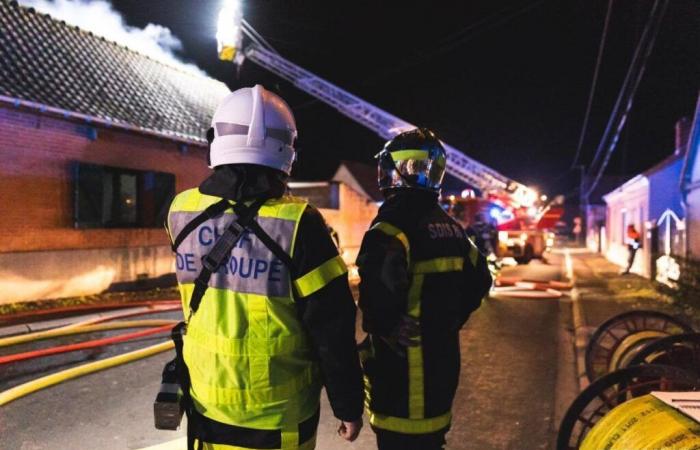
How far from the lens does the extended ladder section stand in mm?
21375

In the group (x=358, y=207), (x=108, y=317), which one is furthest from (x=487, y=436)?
(x=358, y=207)

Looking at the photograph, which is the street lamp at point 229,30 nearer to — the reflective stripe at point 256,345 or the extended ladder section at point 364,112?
the extended ladder section at point 364,112

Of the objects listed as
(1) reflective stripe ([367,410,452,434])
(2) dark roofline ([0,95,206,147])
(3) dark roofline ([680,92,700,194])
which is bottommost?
(1) reflective stripe ([367,410,452,434])

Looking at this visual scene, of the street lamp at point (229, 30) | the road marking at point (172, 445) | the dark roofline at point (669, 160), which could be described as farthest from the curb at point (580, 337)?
the street lamp at point (229, 30)

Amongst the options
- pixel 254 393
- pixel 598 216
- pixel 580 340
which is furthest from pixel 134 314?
pixel 598 216

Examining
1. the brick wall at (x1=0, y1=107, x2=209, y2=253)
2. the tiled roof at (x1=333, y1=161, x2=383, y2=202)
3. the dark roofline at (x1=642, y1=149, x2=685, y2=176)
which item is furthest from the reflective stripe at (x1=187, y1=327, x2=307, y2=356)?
the tiled roof at (x1=333, y1=161, x2=383, y2=202)

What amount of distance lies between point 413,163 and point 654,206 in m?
14.9

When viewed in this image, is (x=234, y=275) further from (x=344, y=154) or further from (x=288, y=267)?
(x=344, y=154)

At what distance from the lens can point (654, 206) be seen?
15.0m

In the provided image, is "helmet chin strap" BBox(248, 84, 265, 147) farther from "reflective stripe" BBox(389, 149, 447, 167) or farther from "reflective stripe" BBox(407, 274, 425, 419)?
"reflective stripe" BBox(407, 274, 425, 419)

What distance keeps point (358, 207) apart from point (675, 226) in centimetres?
1233

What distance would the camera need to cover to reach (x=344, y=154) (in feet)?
136

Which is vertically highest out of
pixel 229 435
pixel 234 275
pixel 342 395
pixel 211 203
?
pixel 211 203

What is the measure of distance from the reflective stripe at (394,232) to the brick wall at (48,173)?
391 inches
